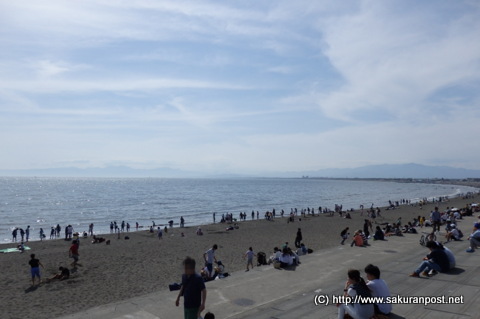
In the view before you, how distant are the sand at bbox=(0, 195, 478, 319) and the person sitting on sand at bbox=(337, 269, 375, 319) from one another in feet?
31.6

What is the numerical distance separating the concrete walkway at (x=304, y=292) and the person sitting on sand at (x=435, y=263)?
24 cm

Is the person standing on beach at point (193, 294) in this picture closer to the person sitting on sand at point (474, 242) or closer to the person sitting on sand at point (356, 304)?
the person sitting on sand at point (356, 304)

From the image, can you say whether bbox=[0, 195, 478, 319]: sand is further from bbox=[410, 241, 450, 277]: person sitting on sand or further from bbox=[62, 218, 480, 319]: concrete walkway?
bbox=[410, 241, 450, 277]: person sitting on sand

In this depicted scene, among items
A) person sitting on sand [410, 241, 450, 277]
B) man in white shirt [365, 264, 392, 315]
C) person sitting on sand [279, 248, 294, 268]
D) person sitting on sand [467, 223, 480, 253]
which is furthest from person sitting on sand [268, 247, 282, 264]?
person sitting on sand [467, 223, 480, 253]

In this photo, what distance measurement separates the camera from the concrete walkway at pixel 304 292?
632 centimetres

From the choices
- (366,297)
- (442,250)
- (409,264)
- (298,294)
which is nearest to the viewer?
(366,297)

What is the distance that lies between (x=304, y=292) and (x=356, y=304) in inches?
119

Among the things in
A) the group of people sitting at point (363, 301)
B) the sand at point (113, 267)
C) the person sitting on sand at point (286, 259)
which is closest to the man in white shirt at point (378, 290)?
the group of people sitting at point (363, 301)

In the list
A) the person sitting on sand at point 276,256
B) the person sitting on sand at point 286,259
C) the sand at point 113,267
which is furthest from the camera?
the sand at point 113,267

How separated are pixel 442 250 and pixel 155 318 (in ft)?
24.5

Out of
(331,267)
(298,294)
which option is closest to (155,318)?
(298,294)

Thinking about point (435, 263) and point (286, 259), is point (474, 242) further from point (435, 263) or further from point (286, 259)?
point (286, 259)

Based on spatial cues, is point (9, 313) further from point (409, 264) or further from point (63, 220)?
point (63, 220)

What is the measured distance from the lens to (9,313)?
1086 centimetres
